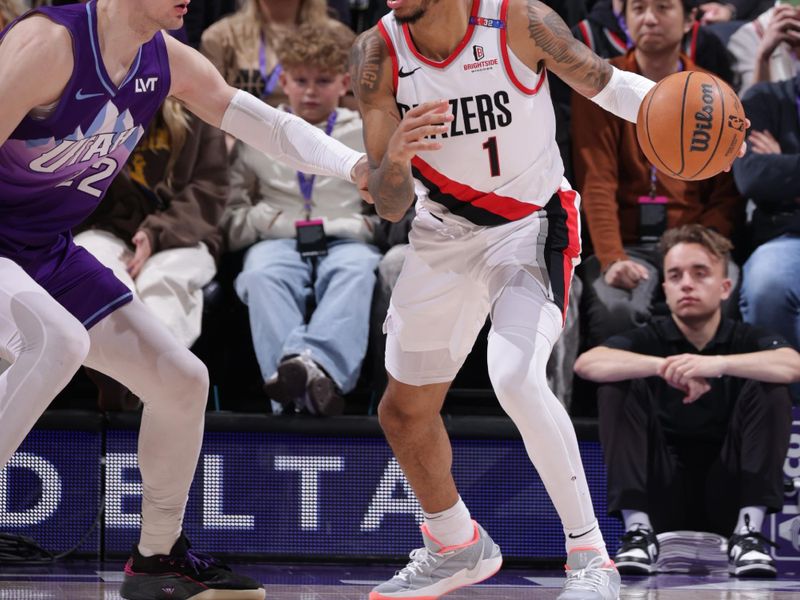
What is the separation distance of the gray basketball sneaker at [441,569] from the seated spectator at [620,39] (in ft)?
8.97

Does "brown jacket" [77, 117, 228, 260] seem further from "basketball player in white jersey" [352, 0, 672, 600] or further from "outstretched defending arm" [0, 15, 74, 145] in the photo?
"outstretched defending arm" [0, 15, 74, 145]

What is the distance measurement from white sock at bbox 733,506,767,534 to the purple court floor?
0.21 meters

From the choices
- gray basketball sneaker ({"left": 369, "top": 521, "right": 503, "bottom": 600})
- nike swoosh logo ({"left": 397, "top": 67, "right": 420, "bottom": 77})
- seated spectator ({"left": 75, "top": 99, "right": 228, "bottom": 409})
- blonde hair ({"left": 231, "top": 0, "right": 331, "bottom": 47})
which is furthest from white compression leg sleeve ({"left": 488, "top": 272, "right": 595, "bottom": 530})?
blonde hair ({"left": 231, "top": 0, "right": 331, "bottom": 47})

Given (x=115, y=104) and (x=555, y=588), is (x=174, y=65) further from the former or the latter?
(x=555, y=588)

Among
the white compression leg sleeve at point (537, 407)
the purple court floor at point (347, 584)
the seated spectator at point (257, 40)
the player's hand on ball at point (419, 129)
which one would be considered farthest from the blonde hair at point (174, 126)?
the white compression leg sleeve at point (537, 407)

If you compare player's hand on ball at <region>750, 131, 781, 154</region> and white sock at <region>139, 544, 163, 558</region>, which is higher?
player's hand on ball at <region>750, 131, 781, 154</region>

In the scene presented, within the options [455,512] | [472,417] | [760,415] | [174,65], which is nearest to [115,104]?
[174,65]

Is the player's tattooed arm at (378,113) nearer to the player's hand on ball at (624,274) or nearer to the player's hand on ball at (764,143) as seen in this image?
the player's hand on ball at (624,274)

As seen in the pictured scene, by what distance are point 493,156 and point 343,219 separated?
1823mm

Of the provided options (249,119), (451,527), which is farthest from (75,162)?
(451,527)

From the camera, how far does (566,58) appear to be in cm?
363

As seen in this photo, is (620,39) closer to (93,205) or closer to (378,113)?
(378,113)

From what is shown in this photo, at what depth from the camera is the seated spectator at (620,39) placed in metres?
5.76

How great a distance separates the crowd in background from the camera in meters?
5.07
